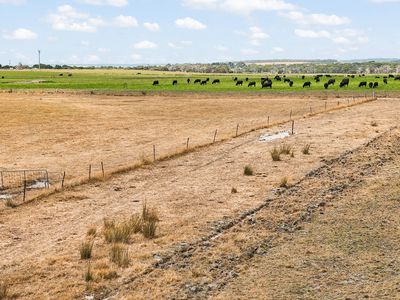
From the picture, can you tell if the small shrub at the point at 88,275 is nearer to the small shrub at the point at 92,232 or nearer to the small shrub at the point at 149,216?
the small shrub at the point at 92,232

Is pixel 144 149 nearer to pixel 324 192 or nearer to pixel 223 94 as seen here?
pixel 324 192

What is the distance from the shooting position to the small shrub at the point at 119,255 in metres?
14.4

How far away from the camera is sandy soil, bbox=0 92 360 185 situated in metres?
33.3

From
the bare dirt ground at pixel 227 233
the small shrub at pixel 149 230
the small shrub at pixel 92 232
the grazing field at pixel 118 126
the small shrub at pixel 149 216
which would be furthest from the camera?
the grazing field at pixel 118 126

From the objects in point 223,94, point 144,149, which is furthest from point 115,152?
point 223,94

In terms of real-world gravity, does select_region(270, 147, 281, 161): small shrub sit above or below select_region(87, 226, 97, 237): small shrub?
above

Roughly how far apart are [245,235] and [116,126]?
112 feet

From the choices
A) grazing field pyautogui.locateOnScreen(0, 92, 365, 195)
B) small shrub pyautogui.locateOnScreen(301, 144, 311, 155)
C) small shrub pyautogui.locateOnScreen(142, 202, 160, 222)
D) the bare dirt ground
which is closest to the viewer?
the bare dirt ground

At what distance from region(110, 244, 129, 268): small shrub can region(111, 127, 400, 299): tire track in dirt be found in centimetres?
78

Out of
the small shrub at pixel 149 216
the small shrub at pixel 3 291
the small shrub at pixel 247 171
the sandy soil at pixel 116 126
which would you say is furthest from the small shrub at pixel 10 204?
the small shrub at pixel 247 171

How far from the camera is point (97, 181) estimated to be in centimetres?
2523

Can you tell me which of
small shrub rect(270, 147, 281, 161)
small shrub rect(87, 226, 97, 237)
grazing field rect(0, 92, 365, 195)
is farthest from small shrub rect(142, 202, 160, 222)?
small shrub rect(270, 147, 281, 161)

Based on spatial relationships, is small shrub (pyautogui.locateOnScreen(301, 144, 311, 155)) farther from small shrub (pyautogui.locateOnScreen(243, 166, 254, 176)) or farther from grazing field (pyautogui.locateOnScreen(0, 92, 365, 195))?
grazing field (pyautogui.locateOnScreen(0, 92, 365, 195))

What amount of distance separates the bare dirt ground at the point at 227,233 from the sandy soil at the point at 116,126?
6.68m
